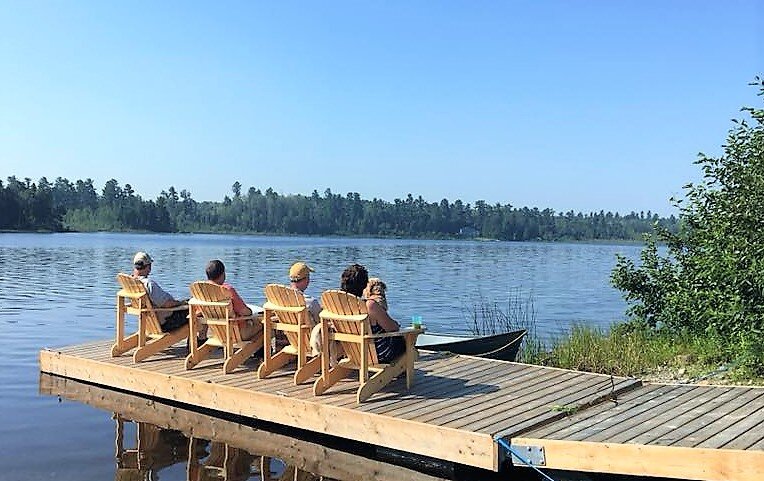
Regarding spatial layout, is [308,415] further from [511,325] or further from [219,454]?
[511,325]

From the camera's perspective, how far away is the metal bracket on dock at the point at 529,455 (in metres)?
5.96

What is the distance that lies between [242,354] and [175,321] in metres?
1.41

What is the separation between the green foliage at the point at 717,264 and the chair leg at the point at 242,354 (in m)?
5.55

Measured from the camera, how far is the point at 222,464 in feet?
23.1

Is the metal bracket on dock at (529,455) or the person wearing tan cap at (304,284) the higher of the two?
the person wearing tan cap at (304,284)

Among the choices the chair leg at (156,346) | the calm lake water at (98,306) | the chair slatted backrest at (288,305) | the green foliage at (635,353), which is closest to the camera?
the calm lake water at (98,306)

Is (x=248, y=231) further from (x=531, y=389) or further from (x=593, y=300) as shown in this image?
(x=531, y=389)

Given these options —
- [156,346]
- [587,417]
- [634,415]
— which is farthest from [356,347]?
[156,346]

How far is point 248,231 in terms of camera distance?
143000 millimetres

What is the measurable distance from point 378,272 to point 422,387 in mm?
32416

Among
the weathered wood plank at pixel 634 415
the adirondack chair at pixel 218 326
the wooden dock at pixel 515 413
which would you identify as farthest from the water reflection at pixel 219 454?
the weathered wood plank at pixel 634 415

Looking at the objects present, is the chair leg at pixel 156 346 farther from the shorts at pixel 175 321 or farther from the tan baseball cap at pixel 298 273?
the tan baseball cap at pixel 298 273

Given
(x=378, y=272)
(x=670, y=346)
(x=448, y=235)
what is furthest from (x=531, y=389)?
(x=448, y=235)

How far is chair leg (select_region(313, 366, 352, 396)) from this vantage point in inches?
292
